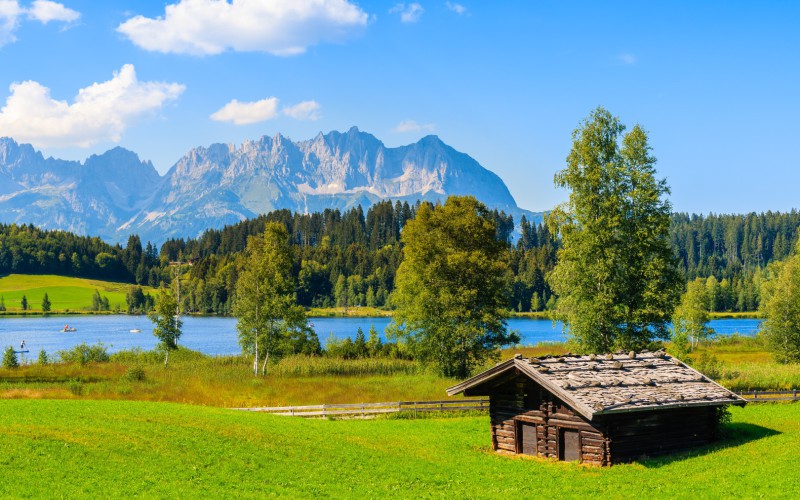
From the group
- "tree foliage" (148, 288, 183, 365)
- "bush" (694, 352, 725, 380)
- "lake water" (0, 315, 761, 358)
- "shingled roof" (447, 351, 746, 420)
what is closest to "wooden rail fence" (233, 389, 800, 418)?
"shingled roof" (447, 351, 746, 420)

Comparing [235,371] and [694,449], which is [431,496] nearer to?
[694,449]

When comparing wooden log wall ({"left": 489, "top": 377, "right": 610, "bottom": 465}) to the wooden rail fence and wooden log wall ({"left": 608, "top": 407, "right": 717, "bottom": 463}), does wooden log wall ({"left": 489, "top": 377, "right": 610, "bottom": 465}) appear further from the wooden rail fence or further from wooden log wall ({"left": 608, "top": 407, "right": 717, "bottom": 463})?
the wooden rail fence

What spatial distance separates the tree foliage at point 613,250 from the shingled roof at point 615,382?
9.29m

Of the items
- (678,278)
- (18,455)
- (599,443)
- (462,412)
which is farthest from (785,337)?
(18,455)

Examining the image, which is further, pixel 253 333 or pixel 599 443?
pixel 253 333

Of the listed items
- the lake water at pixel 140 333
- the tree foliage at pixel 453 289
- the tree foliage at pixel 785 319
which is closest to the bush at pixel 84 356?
the lake water at pixel 140 333

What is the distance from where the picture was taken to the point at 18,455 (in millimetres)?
27047

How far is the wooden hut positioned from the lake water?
66.4 metres

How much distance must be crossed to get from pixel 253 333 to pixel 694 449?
41670 mm

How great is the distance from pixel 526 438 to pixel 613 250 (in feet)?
57.7

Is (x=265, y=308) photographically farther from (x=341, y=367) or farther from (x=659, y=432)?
(x=659, y=432)

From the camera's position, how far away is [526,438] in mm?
34844

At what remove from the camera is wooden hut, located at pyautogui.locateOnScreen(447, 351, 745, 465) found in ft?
103

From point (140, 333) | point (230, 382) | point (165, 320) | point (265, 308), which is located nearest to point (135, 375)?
point (230, 382)
